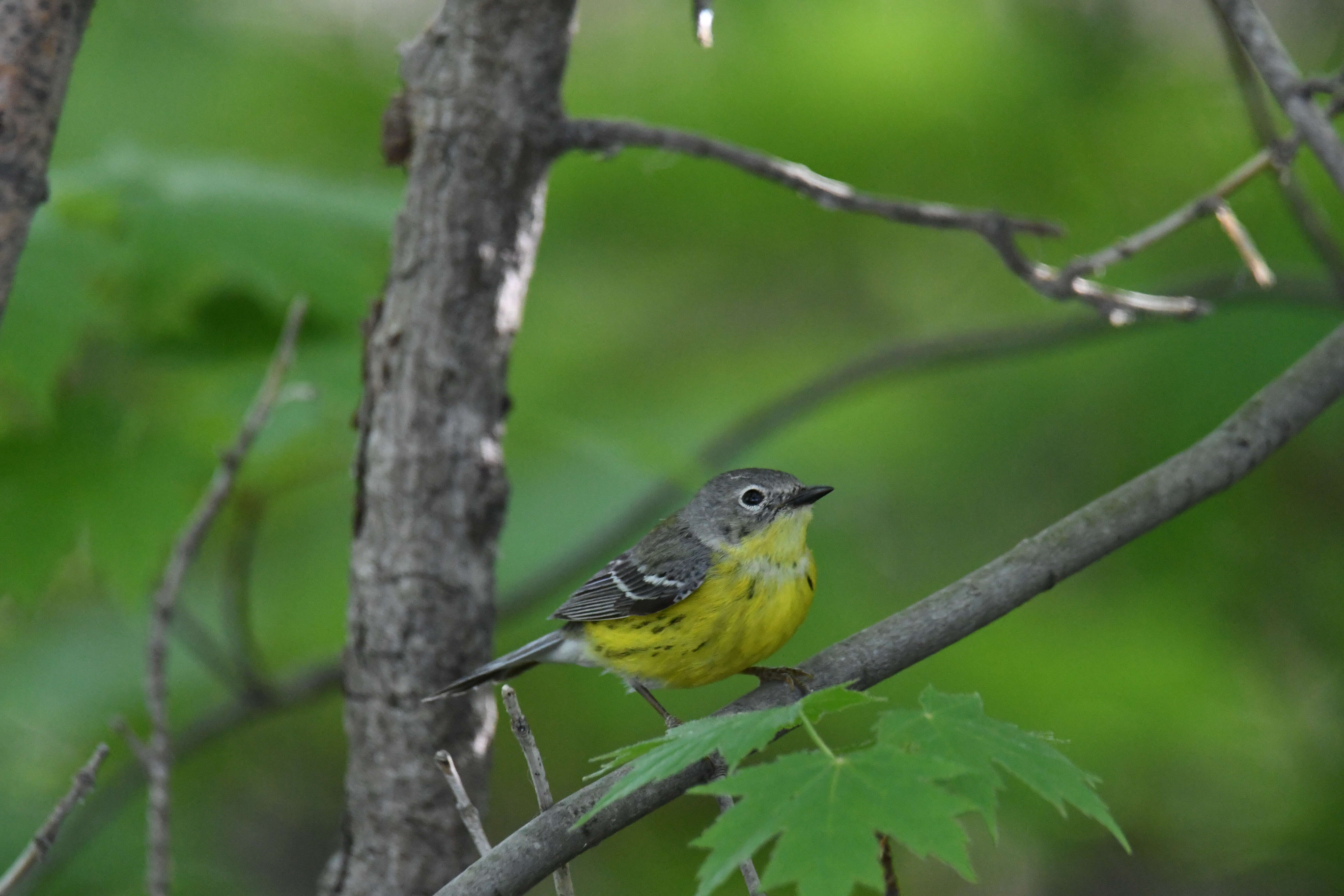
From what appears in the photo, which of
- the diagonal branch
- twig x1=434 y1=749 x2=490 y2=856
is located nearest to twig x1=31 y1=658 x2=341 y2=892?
twig x1=434 y1=749 x2=490 y2=856

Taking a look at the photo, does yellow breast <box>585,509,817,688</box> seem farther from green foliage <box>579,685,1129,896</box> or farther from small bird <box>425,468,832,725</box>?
green foliage <box>579,685,1129,896</box>

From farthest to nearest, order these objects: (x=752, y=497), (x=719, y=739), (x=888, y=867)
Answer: (x=752, y=497) → (x=888, y=867) → (x=719, y=739)

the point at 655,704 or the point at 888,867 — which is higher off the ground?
the point at 888,867

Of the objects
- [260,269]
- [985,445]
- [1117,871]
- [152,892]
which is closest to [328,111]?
[260,269]

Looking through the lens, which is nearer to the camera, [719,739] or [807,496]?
[719,739]

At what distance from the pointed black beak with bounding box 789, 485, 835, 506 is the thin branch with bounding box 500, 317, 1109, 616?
0.55m

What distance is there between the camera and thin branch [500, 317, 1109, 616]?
3680 millimetres

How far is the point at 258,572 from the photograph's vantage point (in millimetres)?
4727

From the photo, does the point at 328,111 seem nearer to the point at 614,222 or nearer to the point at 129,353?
the point at 614,222

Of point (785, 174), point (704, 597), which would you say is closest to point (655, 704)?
point (704, 597)

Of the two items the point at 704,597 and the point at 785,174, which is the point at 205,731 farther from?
the point at 785,174

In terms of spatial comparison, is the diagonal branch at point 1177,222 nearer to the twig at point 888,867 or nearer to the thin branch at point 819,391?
the thin branch at point 819,391

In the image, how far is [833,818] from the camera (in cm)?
127

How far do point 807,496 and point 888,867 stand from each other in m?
1.54
